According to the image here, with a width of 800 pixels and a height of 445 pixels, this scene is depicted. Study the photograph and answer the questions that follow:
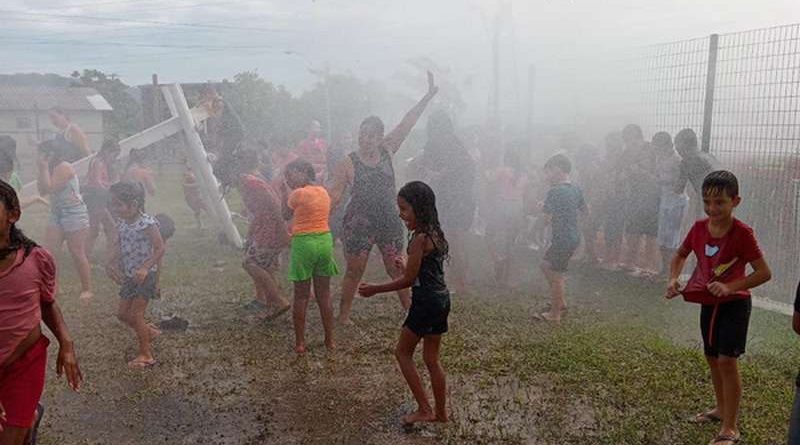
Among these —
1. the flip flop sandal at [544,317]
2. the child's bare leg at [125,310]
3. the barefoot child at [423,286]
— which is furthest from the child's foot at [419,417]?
the flip flop sandal at [544,317]

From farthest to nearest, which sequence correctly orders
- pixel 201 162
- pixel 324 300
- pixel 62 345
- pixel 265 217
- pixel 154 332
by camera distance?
1. pixel 201 162
2. pixel 265 217
3. pixel 154 332
4. pixel 324 300
5. pixel 62 345

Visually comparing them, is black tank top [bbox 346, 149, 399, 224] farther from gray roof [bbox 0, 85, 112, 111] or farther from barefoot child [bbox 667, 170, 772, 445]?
gray roof [bbox 0, 85, 112, 111]

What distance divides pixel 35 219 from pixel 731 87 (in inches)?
506

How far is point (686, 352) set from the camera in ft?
18.2

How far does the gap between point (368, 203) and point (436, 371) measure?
2329 mm

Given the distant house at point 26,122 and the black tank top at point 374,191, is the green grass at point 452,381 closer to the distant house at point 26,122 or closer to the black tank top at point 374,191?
the black tank top at point 374,191

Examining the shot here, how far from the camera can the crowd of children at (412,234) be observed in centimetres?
329

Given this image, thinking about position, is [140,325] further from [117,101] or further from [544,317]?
[117,101]

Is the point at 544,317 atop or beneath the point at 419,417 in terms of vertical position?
beneath

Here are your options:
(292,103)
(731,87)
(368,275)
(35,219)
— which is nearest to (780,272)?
(731,87)

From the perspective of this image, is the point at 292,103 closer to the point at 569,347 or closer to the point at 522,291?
the point at 522,291

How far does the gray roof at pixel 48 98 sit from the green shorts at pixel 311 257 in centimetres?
919

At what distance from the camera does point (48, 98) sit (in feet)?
74.5

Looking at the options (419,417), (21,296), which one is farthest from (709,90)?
(21,296)
